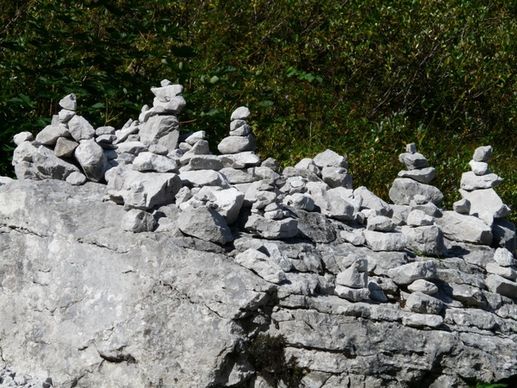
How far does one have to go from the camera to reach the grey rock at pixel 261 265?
5.88 m

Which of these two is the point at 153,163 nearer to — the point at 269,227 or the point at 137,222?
the point at 137,222

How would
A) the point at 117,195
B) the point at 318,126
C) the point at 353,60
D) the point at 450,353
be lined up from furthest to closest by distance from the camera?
the point at 353,60, the point at 318,126, the point at 117,195, the point at 450,353

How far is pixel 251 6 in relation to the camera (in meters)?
12.3

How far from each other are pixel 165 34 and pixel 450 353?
6006 mm

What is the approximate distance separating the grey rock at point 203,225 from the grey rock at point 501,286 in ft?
6.54

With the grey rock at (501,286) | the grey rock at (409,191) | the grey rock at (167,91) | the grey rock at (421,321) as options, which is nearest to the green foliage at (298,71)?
the grey rock at (167,91)

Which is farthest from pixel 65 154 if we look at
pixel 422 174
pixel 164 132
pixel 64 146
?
pixel 422 174

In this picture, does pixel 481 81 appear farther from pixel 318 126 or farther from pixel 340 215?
pixel 340 215

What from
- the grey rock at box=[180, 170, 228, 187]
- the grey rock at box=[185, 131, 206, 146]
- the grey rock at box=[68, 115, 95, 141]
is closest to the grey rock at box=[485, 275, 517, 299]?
the grey rock at box=[180, 170, 228, 187]

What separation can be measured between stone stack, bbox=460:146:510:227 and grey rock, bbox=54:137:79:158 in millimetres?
3039

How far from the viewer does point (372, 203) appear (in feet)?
24.5

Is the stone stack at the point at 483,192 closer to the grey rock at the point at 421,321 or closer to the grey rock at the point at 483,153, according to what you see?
the grey rock at the point at 483,153

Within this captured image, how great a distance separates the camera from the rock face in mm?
5785

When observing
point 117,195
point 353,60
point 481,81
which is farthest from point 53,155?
point 481,81
